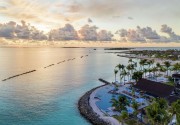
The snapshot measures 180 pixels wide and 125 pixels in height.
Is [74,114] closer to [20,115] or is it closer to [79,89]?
[20,115]

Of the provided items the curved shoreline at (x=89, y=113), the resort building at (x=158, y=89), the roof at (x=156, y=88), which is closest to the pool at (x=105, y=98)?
the curved shoreline at (x=89, y=113)

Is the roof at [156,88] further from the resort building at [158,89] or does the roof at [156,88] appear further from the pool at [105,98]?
the pool at [105,98]

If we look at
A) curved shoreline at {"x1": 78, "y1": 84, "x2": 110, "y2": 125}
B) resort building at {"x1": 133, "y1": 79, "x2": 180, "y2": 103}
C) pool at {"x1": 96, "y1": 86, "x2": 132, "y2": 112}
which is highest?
resort building at {"x1": 133, "y1": 79, "x2": 180, "y2": 103}

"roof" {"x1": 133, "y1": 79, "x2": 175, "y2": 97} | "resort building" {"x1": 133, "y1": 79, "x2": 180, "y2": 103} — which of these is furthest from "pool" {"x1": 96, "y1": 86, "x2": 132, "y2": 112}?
"roof" {"x1": 133, "y1": 79, "x2": 175, "y2": 97}

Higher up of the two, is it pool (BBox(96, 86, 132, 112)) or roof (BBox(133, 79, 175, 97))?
roof (BBox(133, 79, 175, 97))

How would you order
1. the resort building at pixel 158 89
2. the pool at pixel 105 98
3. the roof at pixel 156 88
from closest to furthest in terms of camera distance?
the resort building at pixel 158 89 < the pool at pixel 105 98 < the roof at pixel 156 88

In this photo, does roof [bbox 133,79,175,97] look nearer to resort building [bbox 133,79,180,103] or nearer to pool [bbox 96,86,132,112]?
resort building [bbox 133,79,180,103]

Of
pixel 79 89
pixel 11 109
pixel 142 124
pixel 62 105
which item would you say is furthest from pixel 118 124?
pixel 79 89

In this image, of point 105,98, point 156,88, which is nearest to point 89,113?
point 105,98
